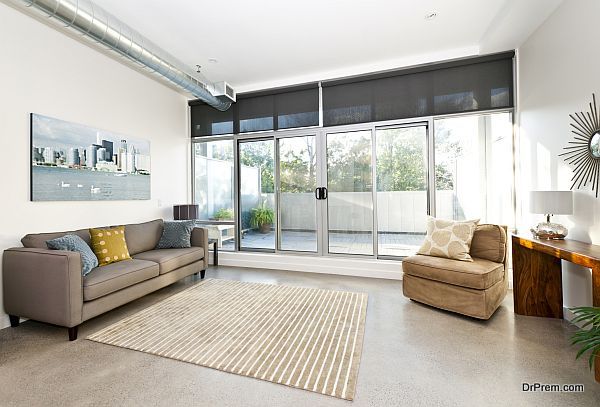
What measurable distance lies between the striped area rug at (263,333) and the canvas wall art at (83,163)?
1.67 metres

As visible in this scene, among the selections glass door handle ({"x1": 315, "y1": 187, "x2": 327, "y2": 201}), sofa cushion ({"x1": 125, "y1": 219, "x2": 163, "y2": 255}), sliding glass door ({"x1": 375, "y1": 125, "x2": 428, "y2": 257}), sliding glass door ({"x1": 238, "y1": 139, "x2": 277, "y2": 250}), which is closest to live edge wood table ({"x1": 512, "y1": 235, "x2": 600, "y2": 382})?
sliding glass door ({"x1": 375, "y1": 125, "x2": 428, "y2": 257})

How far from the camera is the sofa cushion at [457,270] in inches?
108

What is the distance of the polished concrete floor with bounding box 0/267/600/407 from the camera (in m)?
1.76

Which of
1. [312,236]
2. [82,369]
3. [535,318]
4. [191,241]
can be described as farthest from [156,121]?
[535,318]

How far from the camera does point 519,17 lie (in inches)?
121

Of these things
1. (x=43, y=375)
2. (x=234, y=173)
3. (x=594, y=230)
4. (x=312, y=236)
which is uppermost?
(x=234, y=173)

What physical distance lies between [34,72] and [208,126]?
2610 millimetres

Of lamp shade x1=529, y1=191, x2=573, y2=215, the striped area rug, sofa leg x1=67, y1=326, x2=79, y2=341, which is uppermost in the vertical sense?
lamp shade x1=529, y1=191, x2=573, y2=215

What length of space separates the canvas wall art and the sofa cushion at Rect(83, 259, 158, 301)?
1.07 metres

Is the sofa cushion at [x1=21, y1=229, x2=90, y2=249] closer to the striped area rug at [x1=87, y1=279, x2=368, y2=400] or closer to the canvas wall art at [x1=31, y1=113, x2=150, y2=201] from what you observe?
the canvas wall art at [x1=31, y1=113, x2=150, y2=201]

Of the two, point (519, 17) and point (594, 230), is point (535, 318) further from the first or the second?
point (519, 17)

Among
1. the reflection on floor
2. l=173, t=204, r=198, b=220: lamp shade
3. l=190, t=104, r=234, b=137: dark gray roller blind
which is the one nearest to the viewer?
the reflection on floor

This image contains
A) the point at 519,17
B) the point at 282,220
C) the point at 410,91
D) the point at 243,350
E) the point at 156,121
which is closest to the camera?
the point at 243,350

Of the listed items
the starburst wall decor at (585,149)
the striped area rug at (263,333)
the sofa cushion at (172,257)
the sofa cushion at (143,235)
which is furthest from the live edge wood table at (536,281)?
the sofa cushion at (143,235)
